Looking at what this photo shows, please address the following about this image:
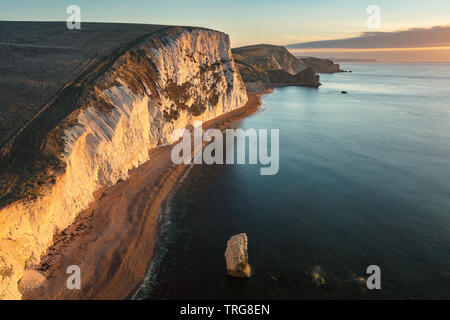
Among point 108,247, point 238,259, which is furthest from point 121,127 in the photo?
point 238,259

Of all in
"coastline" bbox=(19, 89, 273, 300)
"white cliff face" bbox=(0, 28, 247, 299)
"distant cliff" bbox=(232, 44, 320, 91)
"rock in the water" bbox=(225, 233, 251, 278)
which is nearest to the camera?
"coastline" bbox=(19, 89, 273, 300)

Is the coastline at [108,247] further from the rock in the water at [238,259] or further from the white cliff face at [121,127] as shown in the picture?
the rock in the water at [238,259]

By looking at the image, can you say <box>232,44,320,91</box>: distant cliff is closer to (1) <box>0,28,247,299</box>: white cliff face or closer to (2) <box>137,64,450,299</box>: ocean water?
(1) <box>0,28,247,299</box>: white cliff face

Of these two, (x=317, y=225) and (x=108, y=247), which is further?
(x=317, y=225)

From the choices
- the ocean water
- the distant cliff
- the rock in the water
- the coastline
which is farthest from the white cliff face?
the distant cliff

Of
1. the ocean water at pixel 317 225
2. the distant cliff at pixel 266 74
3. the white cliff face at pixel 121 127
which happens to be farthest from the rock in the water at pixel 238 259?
the distant cliff at pixel 266 74

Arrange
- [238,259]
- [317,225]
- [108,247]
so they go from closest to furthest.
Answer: [238,259] < [108,247] < [317,225]

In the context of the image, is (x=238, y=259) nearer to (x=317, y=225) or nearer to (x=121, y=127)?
(x=317, y=225)
